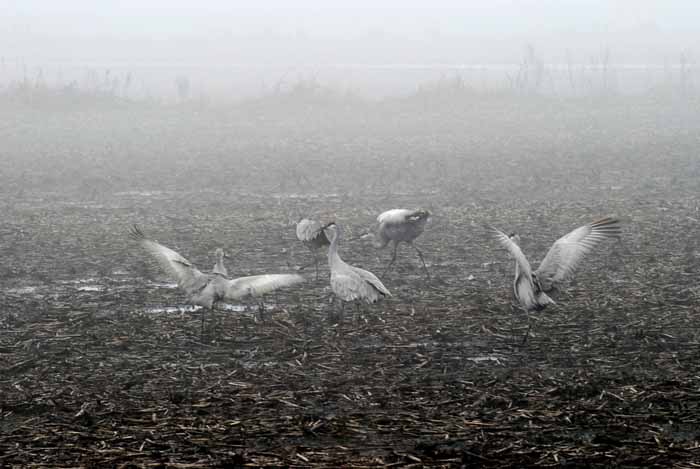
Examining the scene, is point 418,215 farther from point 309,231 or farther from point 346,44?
point 346,44

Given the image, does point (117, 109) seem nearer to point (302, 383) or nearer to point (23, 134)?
point (23, 134)

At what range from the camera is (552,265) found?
8359 millimetres

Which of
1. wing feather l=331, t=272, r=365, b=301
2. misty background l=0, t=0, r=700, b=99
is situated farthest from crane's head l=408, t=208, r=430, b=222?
misty background l=0, t=0, r=700, b=99

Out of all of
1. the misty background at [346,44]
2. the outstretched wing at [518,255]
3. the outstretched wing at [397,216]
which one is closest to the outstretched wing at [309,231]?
the outstretched wing at [397,216]

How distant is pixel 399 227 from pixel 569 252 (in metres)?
2.68

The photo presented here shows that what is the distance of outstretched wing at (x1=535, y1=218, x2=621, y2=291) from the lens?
834 cm

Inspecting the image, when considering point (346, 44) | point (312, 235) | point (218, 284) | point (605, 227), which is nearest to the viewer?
point (218, 284)

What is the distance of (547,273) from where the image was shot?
8.34m

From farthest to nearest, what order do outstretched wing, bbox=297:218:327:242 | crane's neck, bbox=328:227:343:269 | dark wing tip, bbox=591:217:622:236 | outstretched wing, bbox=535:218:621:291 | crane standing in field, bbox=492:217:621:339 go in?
outstretched wing, bbox=297:218:327:242 < crane's neck, bbox=328:227:343:269 < dark wing tip, bbox=591:217:622:236 < outstretched wing, bbox=535:218:621:291 < crane standing in field, bbox=492:217:621:339

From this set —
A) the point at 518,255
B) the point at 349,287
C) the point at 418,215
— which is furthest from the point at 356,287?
the point at 418,215

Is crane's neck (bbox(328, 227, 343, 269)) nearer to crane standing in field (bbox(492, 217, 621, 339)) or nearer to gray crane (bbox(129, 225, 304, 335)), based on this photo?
gray crane (bbox(129, 225, 304, 335))

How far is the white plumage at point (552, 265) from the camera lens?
8188 mm

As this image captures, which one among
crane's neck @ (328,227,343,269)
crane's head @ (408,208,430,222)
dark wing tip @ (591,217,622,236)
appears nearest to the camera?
dark wing tip @ (591,217,622,236)

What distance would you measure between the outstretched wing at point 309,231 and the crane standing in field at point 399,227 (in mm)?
495
